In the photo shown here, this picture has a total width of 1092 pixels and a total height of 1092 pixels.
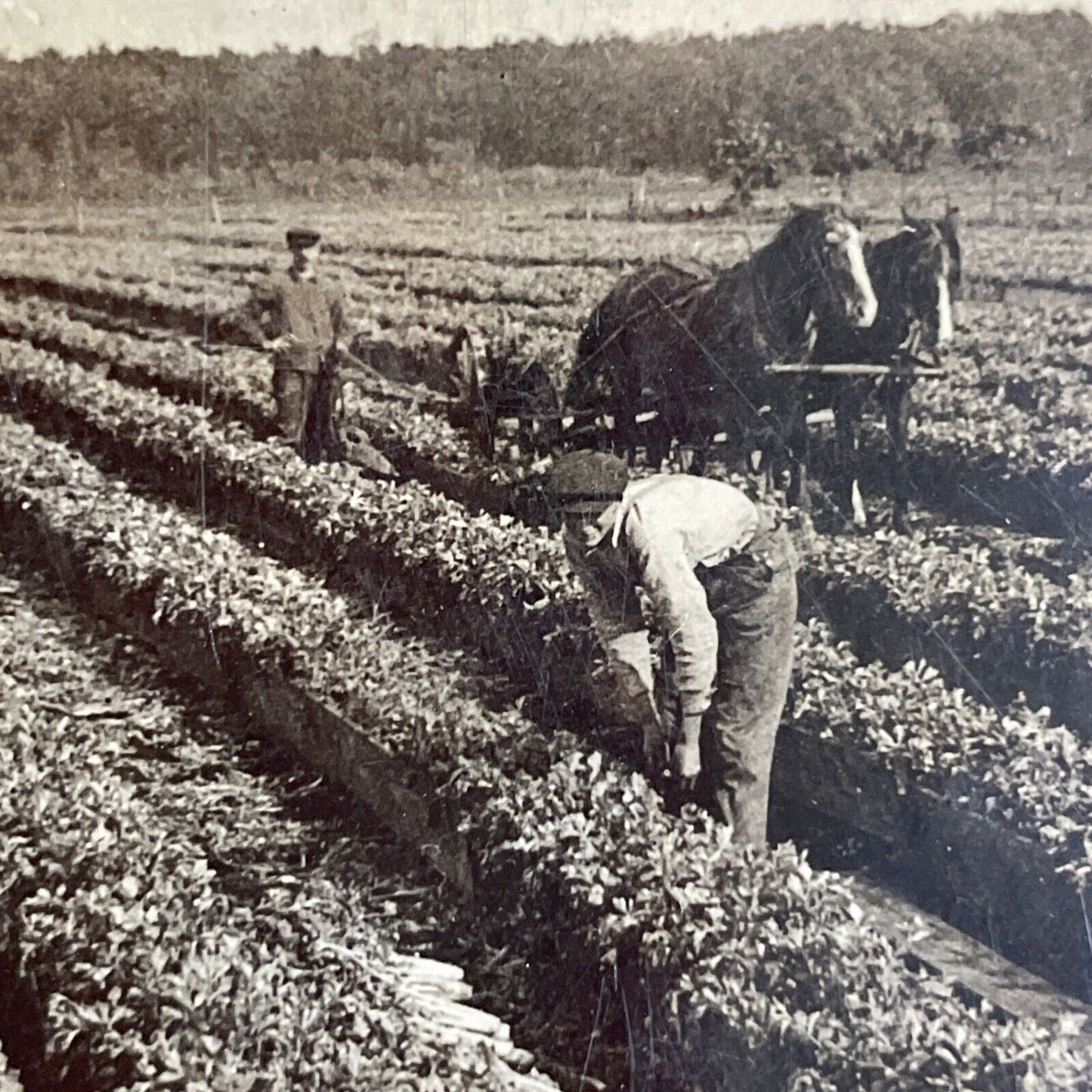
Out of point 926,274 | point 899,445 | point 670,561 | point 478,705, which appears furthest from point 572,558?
point 926,274

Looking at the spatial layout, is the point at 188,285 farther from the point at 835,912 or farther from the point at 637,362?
the point at 835,912

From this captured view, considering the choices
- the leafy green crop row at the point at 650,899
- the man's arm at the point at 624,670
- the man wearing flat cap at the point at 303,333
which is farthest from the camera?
the man wearing flat cap at the point at 303,333

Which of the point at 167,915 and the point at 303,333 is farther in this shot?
the point at 303,333

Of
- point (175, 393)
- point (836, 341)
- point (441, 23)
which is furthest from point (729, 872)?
point (441, 23)

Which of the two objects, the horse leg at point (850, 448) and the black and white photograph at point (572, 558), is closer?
the black and white photograph at point (572, 558)

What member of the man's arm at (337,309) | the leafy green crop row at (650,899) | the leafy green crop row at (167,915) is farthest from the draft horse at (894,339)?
the leafy green crop row at (167,915)

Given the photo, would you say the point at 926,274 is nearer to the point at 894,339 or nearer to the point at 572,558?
the point at 894,339

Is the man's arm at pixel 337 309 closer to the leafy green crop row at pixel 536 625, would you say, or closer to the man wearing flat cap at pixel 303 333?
the man wearing flat cap at pixel 303 333

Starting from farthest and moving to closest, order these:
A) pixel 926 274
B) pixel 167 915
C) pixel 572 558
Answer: pixel 572 558 → pixel 167 915 → pixel 926 274
